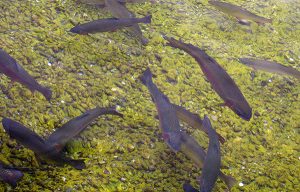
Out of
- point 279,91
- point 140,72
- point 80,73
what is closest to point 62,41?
point 80,73

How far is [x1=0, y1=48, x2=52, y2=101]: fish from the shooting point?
9.42ft

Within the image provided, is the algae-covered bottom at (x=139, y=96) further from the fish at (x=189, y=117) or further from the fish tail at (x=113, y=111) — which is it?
the fish at (x=189, y=117)

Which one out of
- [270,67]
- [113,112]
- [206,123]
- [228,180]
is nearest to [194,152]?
[206,123]

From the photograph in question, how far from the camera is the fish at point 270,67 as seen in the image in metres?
4.21

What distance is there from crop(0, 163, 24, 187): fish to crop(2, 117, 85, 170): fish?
21 cm

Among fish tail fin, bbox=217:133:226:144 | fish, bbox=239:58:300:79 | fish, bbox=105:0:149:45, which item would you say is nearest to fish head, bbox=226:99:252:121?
fish tail fin, bbox=217:133:226:144

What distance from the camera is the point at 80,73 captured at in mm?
3654

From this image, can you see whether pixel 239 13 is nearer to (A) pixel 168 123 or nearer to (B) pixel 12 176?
(A) pixel 168 123

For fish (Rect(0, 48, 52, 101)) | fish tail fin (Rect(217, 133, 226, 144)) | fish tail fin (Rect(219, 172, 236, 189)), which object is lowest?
fish tail fin (Rect(219, 172, 236, 189))

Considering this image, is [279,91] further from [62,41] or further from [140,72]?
[62,41]

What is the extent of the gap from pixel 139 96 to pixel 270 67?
186 centimetres

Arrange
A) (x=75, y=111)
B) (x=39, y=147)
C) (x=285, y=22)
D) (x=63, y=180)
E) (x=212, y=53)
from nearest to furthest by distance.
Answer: (x=39, y=147)
(x=63, y=180)
(x=75, y=111)
(x=212, y=53)
(x=285, y=22)

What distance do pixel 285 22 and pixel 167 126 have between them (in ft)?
12.5

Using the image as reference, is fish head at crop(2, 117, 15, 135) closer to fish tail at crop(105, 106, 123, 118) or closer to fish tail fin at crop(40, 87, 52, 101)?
fish tail fin at crop(40, 87, 52, 101)
